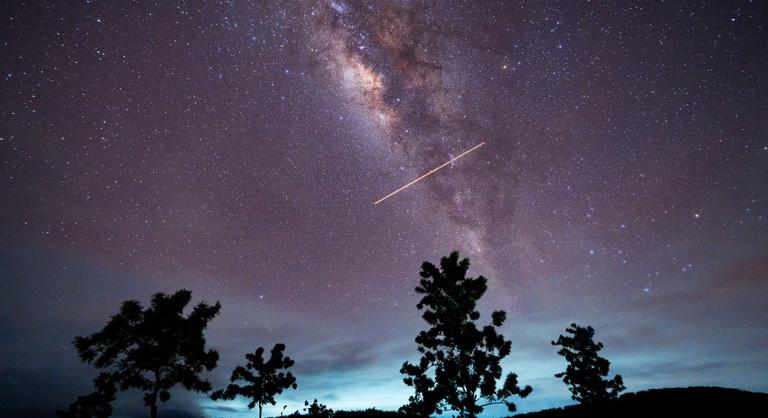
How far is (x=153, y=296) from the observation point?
27.9 metres

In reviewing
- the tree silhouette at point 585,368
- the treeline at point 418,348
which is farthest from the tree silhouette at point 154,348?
the tree silhouette at point 585,368

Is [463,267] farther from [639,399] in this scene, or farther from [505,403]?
[639,399]

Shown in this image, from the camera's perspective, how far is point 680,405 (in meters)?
17.8

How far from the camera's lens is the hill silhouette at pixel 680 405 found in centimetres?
1624

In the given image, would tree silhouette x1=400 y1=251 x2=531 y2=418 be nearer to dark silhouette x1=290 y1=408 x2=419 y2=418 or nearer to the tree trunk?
dark silhouette x1=290 y1=408 x2=419 y2=418

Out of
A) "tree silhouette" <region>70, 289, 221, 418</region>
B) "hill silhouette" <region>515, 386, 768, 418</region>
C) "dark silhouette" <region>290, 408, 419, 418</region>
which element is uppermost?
"tree silhouette" <region>70, 289, 221, 418</region>

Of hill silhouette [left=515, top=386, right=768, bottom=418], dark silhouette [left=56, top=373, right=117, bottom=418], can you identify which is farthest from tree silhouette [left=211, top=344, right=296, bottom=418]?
hill silhouette [left=515, top=386, right=768, bottom=418]

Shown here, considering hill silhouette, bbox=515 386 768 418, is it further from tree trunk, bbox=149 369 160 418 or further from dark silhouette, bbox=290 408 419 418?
tree trunk, bbox=149 369 160 418

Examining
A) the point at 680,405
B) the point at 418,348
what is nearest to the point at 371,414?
the point at 418,348

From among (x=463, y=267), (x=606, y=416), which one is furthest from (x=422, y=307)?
(x=606, y=416)

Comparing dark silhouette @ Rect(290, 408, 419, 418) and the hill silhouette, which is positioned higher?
the hill silhouette

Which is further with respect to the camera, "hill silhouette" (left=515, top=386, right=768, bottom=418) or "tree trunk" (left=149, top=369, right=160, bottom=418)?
"tree trunk" (left=149, top=369, right=160, bottom=418)

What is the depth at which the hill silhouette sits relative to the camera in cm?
1624

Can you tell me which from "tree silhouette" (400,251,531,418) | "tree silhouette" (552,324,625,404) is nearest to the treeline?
"tree silhouette" (400,251,531,418)
